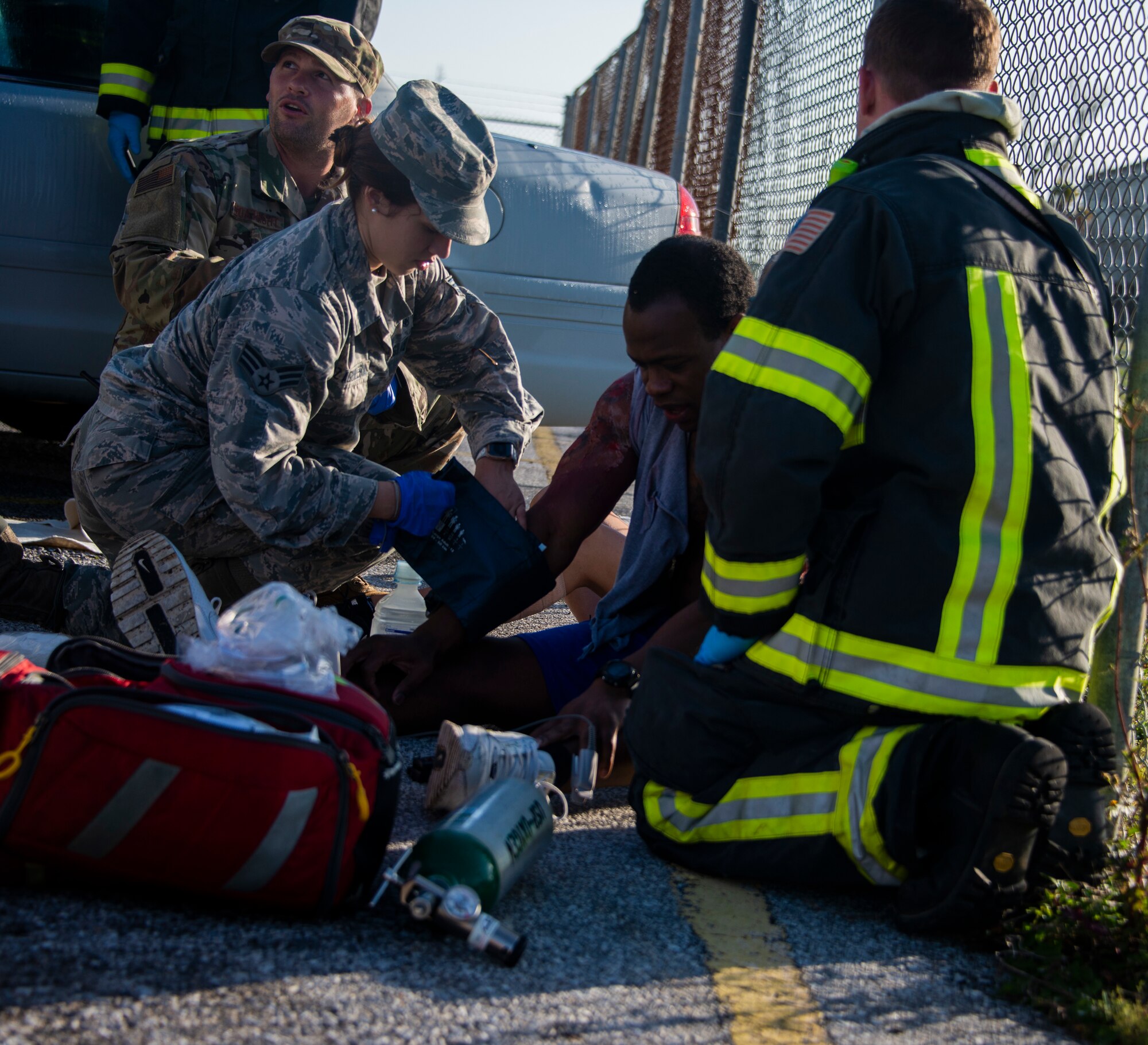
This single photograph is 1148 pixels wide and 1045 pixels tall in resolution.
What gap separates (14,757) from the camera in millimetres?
1801

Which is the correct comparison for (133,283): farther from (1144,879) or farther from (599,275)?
(1144,879)

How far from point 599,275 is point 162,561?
3041mm

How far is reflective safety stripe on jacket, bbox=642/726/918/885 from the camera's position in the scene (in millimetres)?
2115

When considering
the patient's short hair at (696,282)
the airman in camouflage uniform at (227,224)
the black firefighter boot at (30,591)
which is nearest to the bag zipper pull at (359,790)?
the patient's short hair at (696,282)

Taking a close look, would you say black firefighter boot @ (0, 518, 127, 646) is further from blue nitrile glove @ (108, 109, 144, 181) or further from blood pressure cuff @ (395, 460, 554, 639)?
blue nitrile glove @ (108, 109, 144, 181)

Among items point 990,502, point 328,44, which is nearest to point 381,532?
point 990,502

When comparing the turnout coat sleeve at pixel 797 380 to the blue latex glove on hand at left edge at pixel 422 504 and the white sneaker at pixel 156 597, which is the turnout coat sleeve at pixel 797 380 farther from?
the white sneaker at pixel 156 597

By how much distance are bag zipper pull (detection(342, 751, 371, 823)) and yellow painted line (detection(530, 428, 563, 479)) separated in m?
5.02

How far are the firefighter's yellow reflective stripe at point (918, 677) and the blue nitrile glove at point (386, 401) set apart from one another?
1.99m

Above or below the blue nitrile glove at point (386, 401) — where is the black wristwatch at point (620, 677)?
below

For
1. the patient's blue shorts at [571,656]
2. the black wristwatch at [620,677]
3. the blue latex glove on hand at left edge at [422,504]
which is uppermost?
the blue latex glove on hand at left edge at [422,504]

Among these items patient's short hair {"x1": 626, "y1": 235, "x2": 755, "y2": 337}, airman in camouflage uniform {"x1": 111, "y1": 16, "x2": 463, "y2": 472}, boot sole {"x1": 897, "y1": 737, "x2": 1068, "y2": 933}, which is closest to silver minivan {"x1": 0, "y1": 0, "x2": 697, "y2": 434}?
airman in camouflage uniform {"x1": 111, "y1": 16, "x2": 463, "y2": 472}

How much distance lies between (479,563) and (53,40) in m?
3.52

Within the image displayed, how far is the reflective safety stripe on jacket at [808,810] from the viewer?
212cm
